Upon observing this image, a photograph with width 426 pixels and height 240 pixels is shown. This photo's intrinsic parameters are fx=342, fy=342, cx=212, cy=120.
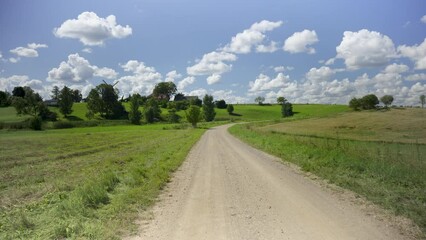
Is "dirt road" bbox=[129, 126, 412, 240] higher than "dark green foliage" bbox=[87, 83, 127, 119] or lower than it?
lower

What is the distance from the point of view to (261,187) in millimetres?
12703

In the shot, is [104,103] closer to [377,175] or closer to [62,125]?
[62,125]

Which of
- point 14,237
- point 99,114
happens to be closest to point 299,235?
point 14,237

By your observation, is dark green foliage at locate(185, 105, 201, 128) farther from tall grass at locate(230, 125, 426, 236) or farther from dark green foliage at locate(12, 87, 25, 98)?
tall grass at locate(230, 125, 426, 236)

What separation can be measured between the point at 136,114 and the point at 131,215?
4267 inches

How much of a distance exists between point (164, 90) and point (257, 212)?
19008 cm

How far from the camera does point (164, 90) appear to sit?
19612 cm

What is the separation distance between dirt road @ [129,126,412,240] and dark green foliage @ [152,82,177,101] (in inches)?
7194

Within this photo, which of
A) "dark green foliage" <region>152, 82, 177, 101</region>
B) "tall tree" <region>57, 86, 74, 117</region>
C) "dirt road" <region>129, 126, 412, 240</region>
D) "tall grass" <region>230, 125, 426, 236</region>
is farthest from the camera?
"dark green foliage" <region>152, 82, 177, 101</region>

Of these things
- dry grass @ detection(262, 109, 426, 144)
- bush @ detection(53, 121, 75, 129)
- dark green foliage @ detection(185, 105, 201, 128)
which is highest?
dark green foliage @ detection(185, 105, 201, 128)

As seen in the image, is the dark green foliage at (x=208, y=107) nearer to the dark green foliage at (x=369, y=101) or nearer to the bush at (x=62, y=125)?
the bush at (x=62, y=125)

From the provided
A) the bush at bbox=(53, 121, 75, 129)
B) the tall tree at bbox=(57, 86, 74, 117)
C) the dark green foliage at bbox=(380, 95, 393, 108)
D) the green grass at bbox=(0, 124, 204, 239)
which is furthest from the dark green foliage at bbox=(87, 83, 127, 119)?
the green grass at bbox=(0, 124, 204, 239)

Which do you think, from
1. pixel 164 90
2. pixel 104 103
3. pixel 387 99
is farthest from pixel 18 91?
pixel 387 99

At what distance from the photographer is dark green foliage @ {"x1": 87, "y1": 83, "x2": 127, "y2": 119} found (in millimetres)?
117625
